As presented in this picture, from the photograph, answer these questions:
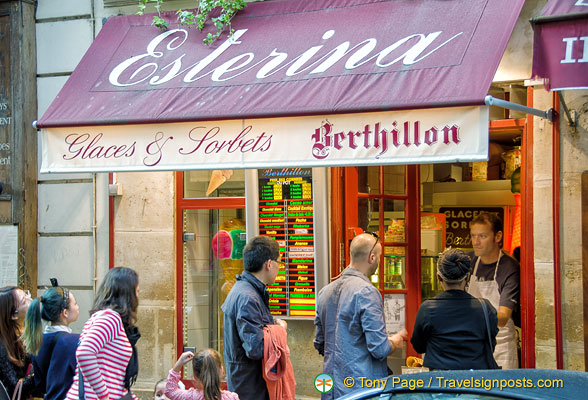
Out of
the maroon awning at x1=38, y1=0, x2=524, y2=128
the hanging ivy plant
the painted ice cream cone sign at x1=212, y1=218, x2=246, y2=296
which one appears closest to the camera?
the maroon awning at x1=38, y1=0, x2=524, y2=128

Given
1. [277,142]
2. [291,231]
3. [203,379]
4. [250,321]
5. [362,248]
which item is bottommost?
[203,379]

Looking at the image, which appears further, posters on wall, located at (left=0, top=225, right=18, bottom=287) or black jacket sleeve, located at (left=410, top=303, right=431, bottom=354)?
posters on wall, located at (left=0, top=225, right=18, bottom=287)

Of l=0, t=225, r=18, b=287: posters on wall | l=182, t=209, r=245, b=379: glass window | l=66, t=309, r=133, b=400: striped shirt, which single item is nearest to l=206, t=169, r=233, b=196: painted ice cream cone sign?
l=182, t=209, r=245, b=379: glass window

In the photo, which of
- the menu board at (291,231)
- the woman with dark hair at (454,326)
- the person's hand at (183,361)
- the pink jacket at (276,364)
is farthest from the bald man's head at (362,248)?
the menu board at (291,231)

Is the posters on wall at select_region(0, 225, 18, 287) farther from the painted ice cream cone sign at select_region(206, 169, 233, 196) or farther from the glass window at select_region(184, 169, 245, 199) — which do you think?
the painted ice cream cone sign at select_region(206, 169, 233, 196)

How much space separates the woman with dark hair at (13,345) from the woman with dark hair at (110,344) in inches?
35.0

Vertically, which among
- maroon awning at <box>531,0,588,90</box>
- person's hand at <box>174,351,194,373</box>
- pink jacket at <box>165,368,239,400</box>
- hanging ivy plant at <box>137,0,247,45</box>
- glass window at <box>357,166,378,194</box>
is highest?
hanging ivy plant at <box>137,0,247,45</box>

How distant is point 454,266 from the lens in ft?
17.1

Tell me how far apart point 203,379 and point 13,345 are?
1420 mm

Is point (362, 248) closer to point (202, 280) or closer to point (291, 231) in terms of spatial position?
point (291, 231)

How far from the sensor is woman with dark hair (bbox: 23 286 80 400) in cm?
476

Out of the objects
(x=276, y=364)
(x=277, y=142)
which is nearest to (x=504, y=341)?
(x=276, y=364)

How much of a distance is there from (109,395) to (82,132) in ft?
9.56

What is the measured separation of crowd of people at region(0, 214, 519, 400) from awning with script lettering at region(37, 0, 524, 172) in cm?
99
